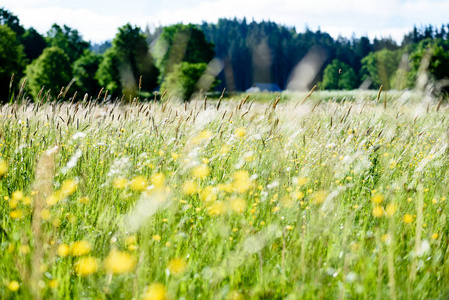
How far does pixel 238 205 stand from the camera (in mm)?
2262

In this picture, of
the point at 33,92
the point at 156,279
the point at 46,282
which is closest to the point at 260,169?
the point at 156,279

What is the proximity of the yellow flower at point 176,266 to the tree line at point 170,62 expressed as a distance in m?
2.48

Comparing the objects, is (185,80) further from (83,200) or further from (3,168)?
(83,200)

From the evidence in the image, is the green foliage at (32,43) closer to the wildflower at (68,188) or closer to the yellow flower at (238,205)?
the wildflower at (68,188)

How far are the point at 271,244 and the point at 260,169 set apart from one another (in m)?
1.09

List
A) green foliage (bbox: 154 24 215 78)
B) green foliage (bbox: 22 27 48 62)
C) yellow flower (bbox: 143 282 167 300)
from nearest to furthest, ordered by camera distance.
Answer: yellow flower (bbox: 143 282 167 300) < green foliage (bbox: 154 24 215 78) < green foliage (bbox: 22 27 48 62)

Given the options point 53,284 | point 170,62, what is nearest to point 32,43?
point 170,62

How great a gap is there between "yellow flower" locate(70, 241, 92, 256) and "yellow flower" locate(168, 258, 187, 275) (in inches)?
17.3

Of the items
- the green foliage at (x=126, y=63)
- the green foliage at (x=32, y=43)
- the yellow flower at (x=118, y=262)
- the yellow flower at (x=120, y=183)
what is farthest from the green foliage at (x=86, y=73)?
the yellow flower at (x=118, y=262)

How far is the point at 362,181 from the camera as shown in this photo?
9.97 feet

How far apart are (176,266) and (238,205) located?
623 millimetres

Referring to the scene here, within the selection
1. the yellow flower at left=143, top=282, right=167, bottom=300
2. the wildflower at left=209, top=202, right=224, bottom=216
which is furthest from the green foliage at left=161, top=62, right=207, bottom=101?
the yellow flower at left=143, top=282, right=167, bottom=300

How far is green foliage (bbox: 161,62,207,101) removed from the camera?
101 feet

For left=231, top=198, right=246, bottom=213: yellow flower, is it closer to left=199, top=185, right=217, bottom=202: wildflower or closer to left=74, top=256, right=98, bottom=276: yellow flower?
left=199, top=185, right=217, bottom=202: wildflower
